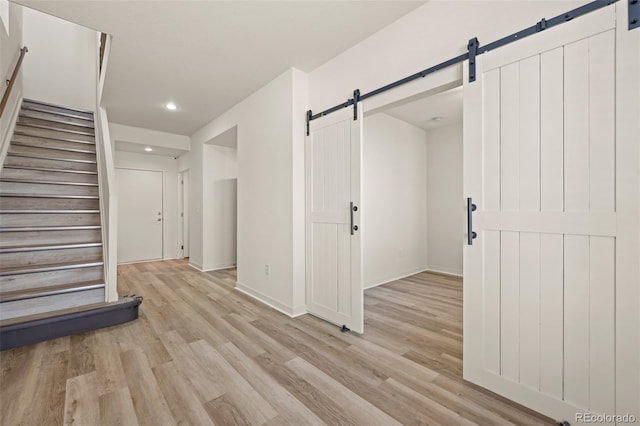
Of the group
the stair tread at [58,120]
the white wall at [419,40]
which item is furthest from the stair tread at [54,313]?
the stair tread at [58,120]

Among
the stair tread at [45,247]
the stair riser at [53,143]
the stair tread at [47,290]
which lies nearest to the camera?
the stair tread at [47,290]

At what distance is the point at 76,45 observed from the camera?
5.14 m

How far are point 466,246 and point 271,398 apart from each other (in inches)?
60.4

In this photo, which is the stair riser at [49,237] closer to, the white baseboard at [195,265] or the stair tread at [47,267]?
the stair tread at [47,267]

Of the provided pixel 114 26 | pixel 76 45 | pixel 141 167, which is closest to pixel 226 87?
pixel 114 26

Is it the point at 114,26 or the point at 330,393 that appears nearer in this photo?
the point at 330,393

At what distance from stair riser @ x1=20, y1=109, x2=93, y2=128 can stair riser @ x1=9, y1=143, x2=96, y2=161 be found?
0.82 meters

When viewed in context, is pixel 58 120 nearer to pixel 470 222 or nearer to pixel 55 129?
pixel 55 129

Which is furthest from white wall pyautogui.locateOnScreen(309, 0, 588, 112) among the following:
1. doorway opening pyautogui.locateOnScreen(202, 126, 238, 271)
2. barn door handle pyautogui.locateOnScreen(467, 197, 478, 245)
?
doorway opening pyautogui.locateOnScreen(202, 126, 238, 271)

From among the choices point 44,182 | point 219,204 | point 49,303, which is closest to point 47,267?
point 49,303

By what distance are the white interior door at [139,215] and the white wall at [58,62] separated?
1.52m

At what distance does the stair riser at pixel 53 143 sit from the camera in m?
3.68

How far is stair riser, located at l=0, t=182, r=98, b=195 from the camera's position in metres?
3.16

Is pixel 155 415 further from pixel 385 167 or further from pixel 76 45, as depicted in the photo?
pixel 76 45
